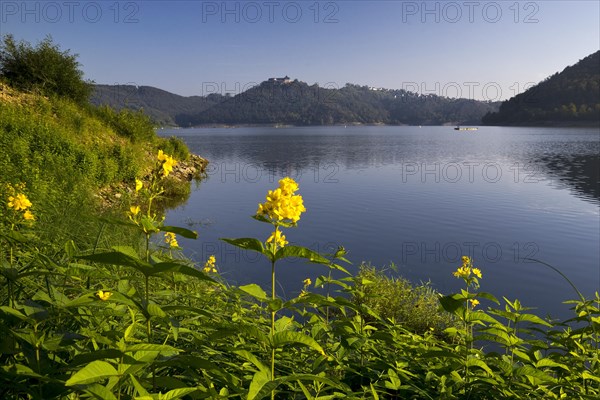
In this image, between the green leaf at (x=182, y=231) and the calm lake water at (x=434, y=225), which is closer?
the green leaf at (x=182, y=231)

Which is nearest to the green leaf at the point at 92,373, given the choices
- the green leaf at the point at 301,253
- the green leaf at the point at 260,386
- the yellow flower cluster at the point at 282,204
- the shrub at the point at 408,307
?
the green leaf at the point at 260,386

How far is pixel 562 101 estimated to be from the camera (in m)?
112

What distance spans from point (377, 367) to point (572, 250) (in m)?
12.5

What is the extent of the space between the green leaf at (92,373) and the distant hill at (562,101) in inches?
4974

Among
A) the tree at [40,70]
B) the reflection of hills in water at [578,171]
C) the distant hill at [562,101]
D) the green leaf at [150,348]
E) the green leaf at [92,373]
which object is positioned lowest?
the reflection of hills in water at [578,171]

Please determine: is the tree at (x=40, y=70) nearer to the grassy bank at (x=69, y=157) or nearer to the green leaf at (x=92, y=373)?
the grassy bank at (x=69, y=157)

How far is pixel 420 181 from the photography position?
2641 cm

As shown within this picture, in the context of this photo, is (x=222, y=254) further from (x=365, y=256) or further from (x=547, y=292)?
(x=547, y=292)

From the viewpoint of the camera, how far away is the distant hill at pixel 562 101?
343ft

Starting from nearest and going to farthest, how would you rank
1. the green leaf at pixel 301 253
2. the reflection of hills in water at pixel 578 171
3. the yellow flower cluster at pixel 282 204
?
the green leaf at pixel 301 253 → the yellow flower cluster at pixel 282 204 → the reflection of hills in water at pixel 578 171

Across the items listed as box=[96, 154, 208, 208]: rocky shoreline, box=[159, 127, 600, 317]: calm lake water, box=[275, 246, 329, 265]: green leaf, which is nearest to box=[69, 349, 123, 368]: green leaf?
box=[275, 246, 329, 265]: green leaf

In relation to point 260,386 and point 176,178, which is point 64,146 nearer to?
point 176,178

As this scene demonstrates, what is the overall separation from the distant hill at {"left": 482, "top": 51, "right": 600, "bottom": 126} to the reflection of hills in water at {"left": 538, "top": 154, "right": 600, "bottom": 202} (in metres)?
80.9

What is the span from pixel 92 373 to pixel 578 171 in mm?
36266
